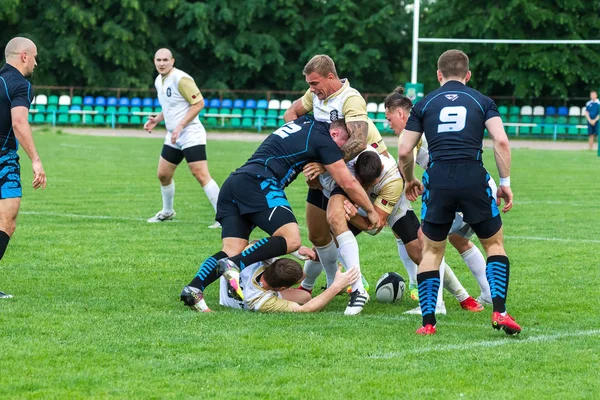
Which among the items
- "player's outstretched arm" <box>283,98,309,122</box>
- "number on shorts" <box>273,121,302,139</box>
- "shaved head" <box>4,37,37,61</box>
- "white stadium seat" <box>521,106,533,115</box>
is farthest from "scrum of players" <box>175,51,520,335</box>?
"white stadium seat" <box>521,106,533,115</box>

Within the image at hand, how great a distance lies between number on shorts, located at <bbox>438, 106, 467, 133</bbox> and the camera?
6.51 metres

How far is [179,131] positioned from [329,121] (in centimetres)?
449

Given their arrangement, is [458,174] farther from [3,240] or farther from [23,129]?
[3,240]

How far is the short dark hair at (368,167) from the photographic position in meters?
7.55

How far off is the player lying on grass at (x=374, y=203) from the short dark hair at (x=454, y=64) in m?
1.12

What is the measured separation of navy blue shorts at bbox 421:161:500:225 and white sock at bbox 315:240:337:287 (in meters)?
1.65

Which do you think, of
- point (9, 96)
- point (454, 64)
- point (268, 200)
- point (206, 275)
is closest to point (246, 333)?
point (206, 275)

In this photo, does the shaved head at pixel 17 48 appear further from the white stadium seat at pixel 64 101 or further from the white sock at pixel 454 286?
the white stadium seat at pixel 64 101

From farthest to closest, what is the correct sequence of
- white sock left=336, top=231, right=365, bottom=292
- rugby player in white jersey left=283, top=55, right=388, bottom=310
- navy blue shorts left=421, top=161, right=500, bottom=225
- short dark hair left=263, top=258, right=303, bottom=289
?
rugby player in white jersey left=283, top=55, right=388, bottom=310
white sock left=336, top=231, right=365, bottom=292
short dark hair left=263, top=258, right=303, bottom=289
navy blue shorts left=421, top=161, right=500, bottom=225

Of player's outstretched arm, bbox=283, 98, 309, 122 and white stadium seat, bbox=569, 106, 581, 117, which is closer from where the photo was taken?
player's outstretched arm, bbox=283, 98, 309, 122

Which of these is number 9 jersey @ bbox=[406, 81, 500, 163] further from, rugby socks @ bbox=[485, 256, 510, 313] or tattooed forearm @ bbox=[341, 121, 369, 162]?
tattooed forearm @ bbox=[341, 121, 369, 162]

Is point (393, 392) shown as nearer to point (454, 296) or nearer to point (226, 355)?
point (226, 355)

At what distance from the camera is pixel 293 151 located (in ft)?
24.7

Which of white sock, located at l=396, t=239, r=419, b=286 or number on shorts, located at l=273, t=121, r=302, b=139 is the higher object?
number on shorts, located at l=273, t=121, r=302, b=139
